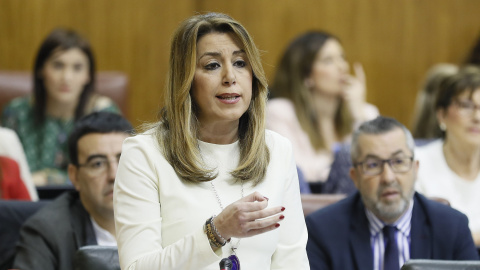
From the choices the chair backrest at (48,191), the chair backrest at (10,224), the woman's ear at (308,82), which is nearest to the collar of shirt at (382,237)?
the chair backrest at (10,224)

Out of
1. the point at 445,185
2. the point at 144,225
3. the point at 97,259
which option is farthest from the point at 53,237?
the point at 445,185

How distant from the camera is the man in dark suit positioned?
8.84 ft

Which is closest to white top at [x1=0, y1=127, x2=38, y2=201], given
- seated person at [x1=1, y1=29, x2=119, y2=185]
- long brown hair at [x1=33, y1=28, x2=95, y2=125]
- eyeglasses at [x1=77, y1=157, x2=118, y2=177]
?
eyeglasses at [x1=77, y1=157, x2=118, y2=177]

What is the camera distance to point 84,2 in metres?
5.53

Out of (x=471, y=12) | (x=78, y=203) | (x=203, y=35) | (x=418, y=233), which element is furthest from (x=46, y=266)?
(x=471, y=12)

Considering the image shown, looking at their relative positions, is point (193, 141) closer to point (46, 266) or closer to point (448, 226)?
point (46, 266)

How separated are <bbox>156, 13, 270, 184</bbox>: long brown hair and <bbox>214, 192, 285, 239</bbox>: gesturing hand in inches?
9.5

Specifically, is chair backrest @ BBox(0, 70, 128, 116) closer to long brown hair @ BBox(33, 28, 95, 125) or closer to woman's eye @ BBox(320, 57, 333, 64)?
long brown hair @ BBox(33, 28, 95, 125)

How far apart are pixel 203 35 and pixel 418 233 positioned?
1.17 meters

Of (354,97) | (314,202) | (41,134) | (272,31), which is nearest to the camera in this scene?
(314,202)

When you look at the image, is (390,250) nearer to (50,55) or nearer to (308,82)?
(308,82)

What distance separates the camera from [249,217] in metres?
1.70

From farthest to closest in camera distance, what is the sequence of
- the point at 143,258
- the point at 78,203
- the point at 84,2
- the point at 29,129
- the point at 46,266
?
1. the point at 84,2
2. the point at 29,129
3. the point at 78,203
4. the point at 46,266
5. the point at 143,258

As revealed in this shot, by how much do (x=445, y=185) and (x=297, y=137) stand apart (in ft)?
3.86
